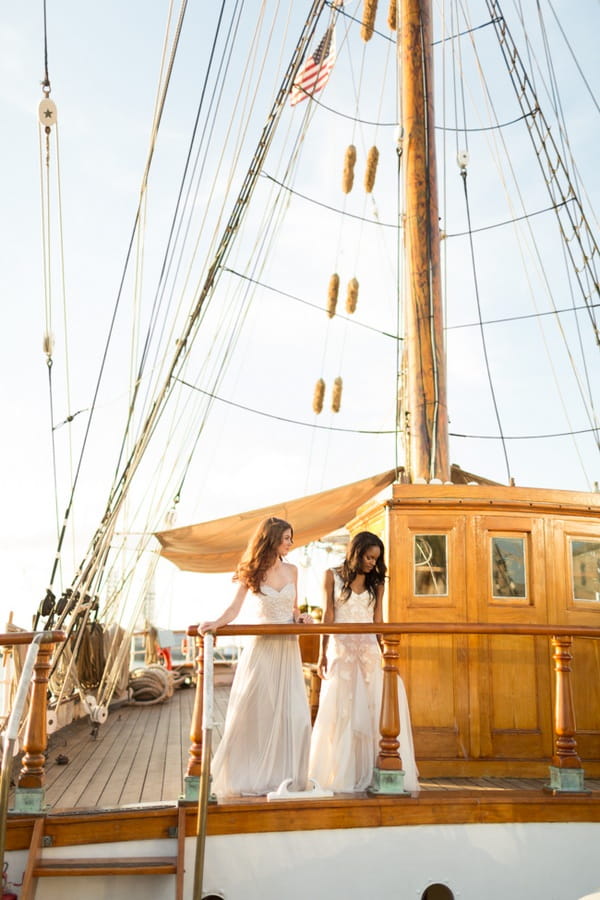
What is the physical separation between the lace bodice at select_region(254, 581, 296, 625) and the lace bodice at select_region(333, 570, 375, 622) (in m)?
0.35

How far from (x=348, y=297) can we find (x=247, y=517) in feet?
11.4

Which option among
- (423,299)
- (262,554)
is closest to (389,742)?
(262,554)

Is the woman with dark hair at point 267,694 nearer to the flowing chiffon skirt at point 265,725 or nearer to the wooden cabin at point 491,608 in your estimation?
the flowing chiffon skirt at point 265,725

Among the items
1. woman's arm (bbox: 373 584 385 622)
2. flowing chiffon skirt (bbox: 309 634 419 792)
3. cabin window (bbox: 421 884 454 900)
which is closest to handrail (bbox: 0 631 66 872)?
flowing chiffon skirt (bbox: 309 634 419 792)

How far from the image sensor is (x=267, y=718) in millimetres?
4324

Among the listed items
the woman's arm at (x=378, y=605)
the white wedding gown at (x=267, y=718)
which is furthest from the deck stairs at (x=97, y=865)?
the woman's arm at (x=378, y=605)

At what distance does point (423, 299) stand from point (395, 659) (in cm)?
367

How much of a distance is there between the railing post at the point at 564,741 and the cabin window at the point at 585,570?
1155mm

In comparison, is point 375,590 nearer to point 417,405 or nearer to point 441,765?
point 441,765

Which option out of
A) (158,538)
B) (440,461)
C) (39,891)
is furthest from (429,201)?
(39,891)

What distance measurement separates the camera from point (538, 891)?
12.9 ft

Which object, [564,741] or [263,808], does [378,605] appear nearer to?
[564,741]

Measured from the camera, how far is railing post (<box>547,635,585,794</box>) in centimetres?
416

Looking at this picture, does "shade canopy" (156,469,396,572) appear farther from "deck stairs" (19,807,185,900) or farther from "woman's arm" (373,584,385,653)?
"deck stairs" (19,807,185,900)
